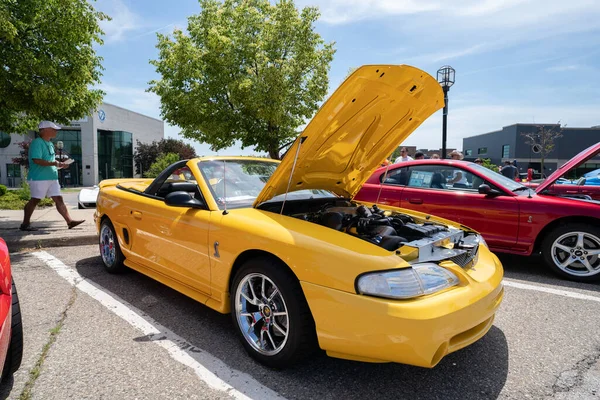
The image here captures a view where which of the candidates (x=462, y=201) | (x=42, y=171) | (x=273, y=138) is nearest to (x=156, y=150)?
(x=273, y=138)

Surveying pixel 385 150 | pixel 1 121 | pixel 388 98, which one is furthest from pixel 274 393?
pixel 1 121

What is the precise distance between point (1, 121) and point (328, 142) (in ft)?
26.8

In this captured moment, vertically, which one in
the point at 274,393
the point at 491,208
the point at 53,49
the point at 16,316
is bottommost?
the point at 274,393

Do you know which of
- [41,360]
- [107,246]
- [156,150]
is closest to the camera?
[41,360]

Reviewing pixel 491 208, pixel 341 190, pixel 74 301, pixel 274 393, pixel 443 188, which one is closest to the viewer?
pixel 274 393

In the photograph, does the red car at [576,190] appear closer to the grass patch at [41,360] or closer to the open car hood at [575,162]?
the open car hood at [575,162]

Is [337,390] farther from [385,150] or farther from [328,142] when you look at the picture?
[385,150]

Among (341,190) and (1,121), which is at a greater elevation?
(1,121)

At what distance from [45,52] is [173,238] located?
4.96 meters

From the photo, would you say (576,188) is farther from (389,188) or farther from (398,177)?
(389,188)

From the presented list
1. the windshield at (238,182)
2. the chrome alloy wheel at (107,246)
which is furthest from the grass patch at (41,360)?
the windshield at (238,182)

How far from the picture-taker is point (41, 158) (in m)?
6.29

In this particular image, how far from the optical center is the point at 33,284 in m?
3.97

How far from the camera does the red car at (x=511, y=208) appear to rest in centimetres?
439
